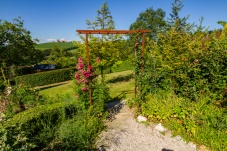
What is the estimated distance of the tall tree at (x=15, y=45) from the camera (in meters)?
12.9

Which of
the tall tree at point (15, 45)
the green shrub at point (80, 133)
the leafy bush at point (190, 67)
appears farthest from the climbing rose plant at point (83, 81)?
the tall tree at point (15, 45)

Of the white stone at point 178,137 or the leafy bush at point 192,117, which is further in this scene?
the white stone at point 178,137

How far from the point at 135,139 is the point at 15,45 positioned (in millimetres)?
12597

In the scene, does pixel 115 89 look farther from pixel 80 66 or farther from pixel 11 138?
pixel 11 138

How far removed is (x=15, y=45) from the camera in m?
13.5

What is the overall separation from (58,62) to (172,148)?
85.7 feet

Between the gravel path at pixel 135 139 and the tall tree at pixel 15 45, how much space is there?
36.4ft

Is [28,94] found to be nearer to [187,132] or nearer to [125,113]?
[125,113]

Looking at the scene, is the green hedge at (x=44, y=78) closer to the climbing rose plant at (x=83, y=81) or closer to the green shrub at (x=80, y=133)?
the climbing rose plant at (x=83, y=81)

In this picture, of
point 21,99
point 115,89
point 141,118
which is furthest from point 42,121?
point 115,89

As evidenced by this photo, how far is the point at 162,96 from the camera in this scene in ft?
19.8

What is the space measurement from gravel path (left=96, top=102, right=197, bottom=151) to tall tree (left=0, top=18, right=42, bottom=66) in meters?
11.1

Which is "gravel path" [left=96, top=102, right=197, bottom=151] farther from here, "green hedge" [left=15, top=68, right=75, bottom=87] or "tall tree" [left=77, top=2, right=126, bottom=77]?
"green hedge" [left=15, top=68, right=75, bottom=87]

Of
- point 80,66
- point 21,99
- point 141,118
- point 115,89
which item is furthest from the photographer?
point 115,89
